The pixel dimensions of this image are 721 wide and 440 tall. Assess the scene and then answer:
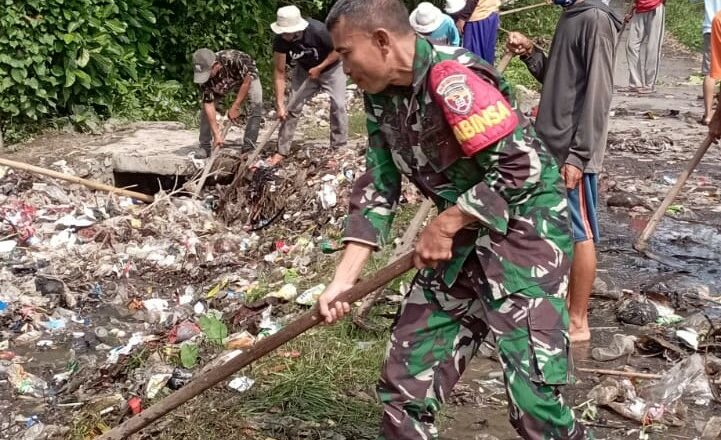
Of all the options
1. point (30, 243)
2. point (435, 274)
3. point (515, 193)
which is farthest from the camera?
point (30, 243)

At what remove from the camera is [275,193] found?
23.5ft

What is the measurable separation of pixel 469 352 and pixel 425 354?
182 mm

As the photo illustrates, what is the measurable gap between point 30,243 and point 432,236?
Answer: 4998mm

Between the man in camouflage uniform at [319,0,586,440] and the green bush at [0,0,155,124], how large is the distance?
6184 mm

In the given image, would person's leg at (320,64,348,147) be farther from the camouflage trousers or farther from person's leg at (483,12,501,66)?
the camouflage trousers

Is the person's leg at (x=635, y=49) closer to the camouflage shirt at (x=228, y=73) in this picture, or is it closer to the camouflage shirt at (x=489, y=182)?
the camouflage shirt at (x=228, y=73)

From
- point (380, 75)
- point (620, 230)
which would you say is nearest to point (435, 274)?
point (380, 75)

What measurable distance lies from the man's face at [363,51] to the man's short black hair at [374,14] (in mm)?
19

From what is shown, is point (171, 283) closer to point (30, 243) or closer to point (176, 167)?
point (30, 243)

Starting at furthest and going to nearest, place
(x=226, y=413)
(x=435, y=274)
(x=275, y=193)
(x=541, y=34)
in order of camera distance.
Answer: (x=541, y=34) → (x=275, y=193) → (x=226, y=413) → (x=435, y=274)

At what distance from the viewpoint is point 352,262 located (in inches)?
104

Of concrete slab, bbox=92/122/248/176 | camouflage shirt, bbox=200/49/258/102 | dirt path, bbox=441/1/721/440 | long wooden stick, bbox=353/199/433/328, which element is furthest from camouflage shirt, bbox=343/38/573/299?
camouflage shirt, bbox=200/49/258/102

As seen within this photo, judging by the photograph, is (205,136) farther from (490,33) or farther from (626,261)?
(626,261)

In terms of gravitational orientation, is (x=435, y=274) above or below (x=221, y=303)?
above
